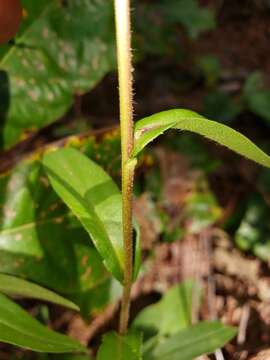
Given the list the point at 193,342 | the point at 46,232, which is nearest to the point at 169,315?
the point at 193,342

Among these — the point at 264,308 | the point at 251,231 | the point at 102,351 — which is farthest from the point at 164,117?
the point at 251,231

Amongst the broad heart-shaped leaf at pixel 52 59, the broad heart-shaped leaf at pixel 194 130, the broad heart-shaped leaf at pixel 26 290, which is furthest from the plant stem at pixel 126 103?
the broad heart-shaped leaf at pixel 52 59

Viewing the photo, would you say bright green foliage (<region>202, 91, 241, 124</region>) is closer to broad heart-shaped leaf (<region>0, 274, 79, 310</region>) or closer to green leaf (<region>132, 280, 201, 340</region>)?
green leaf (<region>132, 280, 201, 340</region>)

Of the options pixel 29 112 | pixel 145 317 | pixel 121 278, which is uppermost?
pixel 29 112

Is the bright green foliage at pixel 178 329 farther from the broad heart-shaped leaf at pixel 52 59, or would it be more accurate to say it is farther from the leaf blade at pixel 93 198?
the broad heart-shaped leaf at pixel 52 59

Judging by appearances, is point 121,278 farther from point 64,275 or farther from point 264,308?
point 264,308

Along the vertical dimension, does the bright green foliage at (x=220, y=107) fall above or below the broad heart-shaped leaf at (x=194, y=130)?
below
